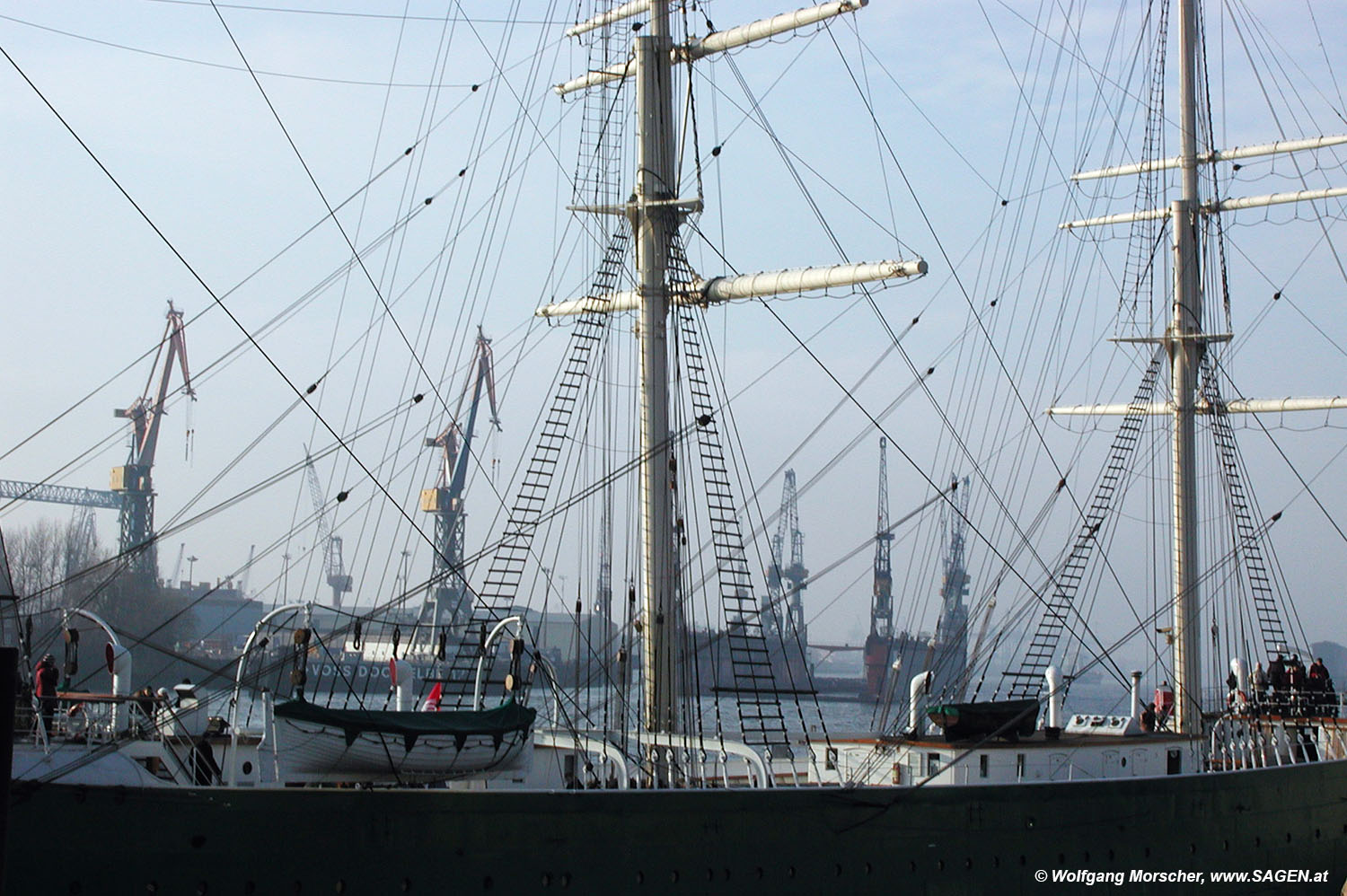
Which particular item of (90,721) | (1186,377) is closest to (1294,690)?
(1186,377)

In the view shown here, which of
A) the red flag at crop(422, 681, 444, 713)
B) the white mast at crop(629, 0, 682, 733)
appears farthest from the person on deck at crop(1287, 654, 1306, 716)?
the red flag at crop(422, 681, 444, 713)

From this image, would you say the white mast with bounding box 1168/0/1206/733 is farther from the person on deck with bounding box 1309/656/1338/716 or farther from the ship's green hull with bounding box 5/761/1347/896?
the ship's green hull with bounding box 5/761/1347/896

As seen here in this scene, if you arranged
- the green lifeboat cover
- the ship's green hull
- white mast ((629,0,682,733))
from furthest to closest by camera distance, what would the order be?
white mast ((629,0,682,733)), the green lifeboat cover, the ship's green hull

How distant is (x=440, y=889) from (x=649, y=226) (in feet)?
40.2

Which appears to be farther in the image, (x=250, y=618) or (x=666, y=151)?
(x=250, y=618)

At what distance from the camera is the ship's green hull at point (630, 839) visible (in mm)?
16422

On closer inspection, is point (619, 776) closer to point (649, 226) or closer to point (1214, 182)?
point (649, 226)

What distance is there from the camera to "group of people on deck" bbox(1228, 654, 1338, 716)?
98.8ft

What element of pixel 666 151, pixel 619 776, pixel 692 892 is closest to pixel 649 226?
pixel 666 151

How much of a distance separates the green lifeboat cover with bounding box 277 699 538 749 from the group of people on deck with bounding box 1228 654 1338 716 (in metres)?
16.1

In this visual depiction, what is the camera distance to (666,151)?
87.5 feet

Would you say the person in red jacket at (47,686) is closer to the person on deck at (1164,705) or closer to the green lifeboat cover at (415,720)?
the green lifeboat cover at (415,720)

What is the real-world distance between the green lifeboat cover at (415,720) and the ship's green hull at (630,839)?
3.64 ft

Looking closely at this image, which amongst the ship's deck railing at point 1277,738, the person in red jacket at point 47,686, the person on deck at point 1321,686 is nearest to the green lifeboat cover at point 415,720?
the person in red jacket at point 47,686
